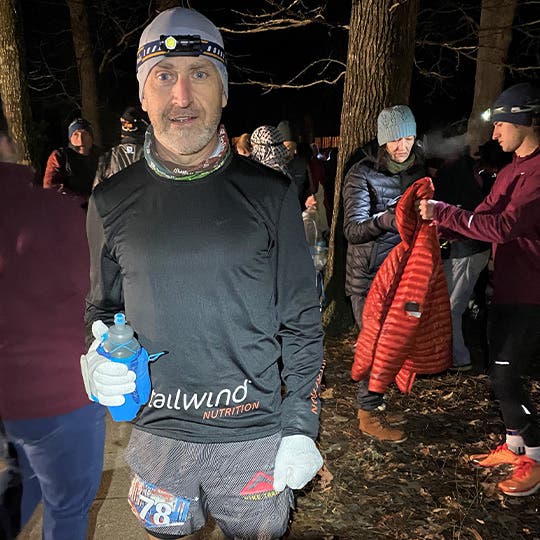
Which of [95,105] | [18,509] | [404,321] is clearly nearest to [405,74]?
[404,321]

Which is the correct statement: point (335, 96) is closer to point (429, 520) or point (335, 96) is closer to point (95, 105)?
point (95, 105)

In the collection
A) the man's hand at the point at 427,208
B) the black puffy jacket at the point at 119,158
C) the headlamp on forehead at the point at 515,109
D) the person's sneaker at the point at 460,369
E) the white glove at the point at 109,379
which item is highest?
the headlamp on forehead at the point at 515,109

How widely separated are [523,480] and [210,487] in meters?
2.69

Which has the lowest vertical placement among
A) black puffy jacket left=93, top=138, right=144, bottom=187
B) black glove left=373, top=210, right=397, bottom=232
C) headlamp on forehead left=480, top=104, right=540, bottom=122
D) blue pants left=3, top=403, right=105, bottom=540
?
blue pants left=3, top=403, right=105, bottom=540

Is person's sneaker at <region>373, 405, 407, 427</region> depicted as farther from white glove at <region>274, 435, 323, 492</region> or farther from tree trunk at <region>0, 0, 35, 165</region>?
tree trunk at <region>0, 0, 35, 165</region>

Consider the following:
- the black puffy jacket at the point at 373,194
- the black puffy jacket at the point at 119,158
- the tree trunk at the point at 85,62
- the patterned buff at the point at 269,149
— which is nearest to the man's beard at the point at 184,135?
the black puffy jacket at the point at 373,194

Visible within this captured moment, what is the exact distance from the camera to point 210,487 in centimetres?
199

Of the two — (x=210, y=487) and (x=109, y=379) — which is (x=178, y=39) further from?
(x=210, y=487)

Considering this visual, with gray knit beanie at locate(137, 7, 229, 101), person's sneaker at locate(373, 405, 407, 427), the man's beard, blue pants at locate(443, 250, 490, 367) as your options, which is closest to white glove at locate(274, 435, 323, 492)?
the man's beard

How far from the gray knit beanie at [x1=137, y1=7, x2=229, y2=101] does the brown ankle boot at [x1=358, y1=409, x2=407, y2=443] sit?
10.7 ft

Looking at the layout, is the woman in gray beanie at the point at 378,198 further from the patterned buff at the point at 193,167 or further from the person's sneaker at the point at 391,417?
the patterned buff at the point at 193,167

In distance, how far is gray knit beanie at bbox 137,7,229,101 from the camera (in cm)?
195

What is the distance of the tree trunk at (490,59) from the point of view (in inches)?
405

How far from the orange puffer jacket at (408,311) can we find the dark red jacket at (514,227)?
0.22 m
